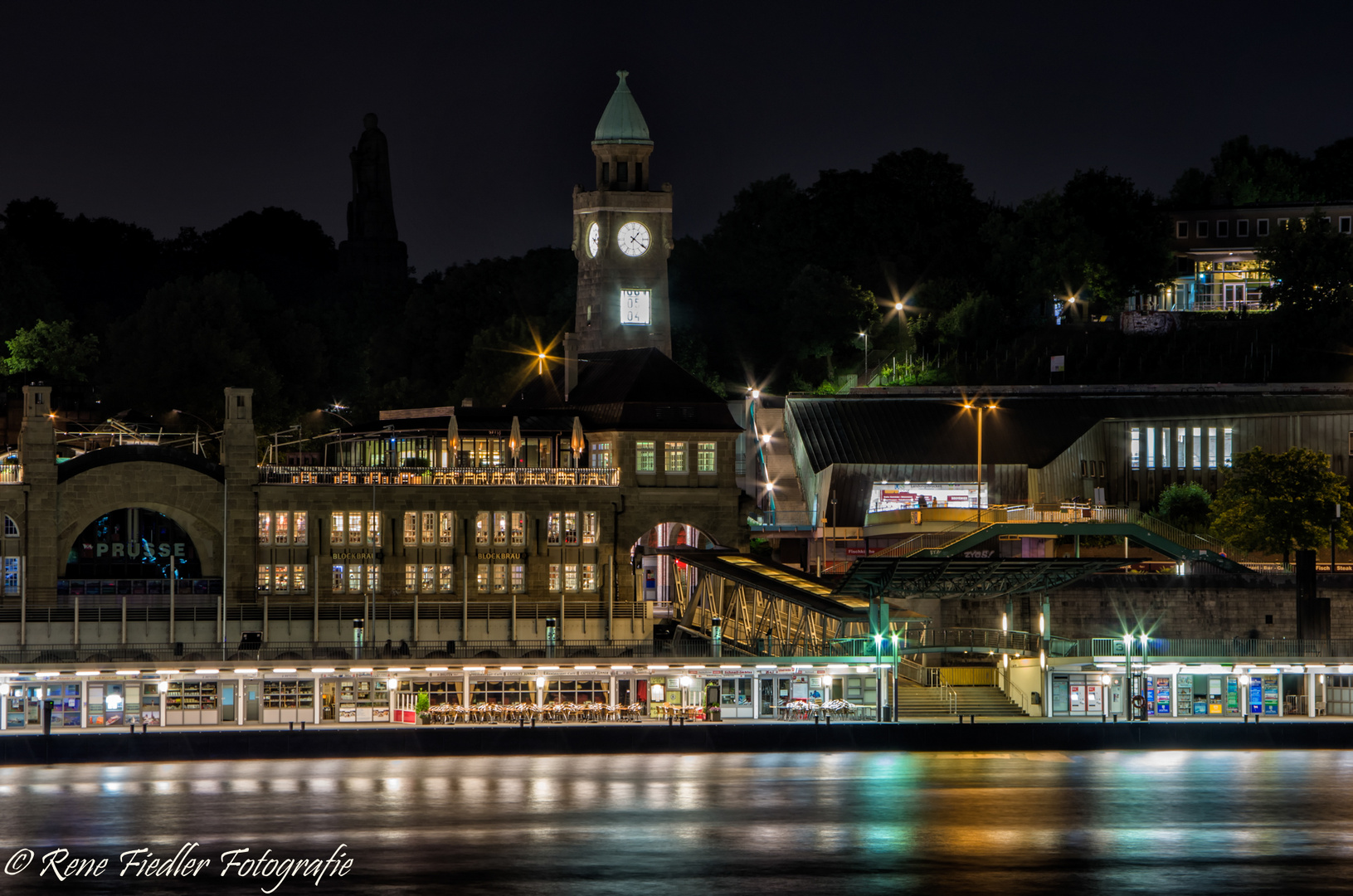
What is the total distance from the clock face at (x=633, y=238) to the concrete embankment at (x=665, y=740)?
174 ft

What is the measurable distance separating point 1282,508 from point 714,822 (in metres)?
51.6

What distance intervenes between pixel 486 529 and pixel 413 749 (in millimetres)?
28460

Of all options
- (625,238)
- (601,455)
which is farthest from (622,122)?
(601,455)

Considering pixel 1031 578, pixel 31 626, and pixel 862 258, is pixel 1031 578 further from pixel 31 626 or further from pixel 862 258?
pixel 862 258

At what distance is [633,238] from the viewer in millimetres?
131375

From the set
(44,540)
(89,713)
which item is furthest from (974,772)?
(44,540)

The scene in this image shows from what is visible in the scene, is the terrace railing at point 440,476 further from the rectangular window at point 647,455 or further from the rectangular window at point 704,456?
the rectangular window at point 704,456

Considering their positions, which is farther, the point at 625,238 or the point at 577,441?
the point at 625,238

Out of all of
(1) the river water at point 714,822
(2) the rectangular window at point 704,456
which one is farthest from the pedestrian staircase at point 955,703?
(2) the rectangular window at point 704,456

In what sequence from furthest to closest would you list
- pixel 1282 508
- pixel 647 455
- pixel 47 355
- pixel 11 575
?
pixel 47 355 → pixel 647 455 → pixel 1282 508 → pixel 11 575

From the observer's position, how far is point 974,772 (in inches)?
3105

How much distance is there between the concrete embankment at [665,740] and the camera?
261 feet

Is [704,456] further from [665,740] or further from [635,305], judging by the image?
[665,740]

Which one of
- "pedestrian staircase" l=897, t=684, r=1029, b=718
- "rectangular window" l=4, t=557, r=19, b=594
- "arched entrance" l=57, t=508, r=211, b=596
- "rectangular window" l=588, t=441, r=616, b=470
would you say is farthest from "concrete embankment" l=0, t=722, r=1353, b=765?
"rectangular window" l=588, t=441, r=616, b=470
